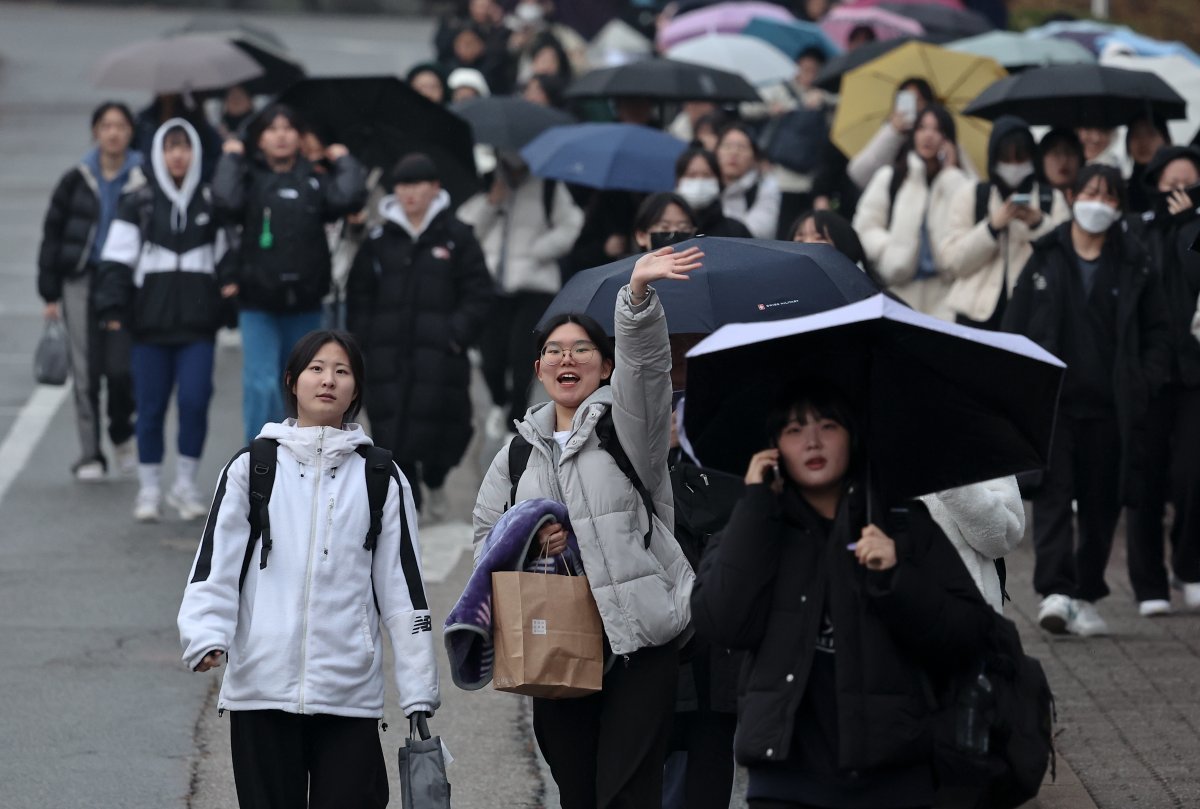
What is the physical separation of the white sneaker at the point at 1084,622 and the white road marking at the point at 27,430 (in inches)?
237

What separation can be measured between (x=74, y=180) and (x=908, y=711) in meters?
8.79

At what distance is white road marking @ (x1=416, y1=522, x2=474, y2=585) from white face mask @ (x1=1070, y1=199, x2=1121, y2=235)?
128 inches

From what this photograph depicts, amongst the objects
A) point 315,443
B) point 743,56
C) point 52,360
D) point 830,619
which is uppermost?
point 743,56

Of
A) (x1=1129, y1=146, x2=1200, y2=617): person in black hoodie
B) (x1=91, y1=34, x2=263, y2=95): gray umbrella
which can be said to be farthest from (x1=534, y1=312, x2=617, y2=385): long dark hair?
(x1=91, y1=34, x2=263, y2=95): gray umbrella

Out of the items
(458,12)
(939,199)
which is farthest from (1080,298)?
(458,12)

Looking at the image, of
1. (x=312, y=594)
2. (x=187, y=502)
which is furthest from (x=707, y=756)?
(x=187, y=502)

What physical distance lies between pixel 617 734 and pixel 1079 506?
4421 millimetres

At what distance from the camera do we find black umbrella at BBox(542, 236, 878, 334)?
6.64m

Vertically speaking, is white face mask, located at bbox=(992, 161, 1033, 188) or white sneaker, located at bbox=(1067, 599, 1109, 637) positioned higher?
white face mask, located at bbox=(992, 161, 1033, 188)

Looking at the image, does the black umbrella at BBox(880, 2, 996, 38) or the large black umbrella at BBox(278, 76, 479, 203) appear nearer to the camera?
the large black umbrella at BBox(278, 76, 479, 203)

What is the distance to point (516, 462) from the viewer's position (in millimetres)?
5938

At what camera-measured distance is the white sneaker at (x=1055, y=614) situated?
924 cm

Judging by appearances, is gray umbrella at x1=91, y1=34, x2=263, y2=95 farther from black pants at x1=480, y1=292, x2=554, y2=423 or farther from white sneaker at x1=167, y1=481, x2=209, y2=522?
white sneaker at x1=167, y1=481, x2=209, y2=522

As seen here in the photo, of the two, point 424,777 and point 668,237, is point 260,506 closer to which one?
point 424,777
